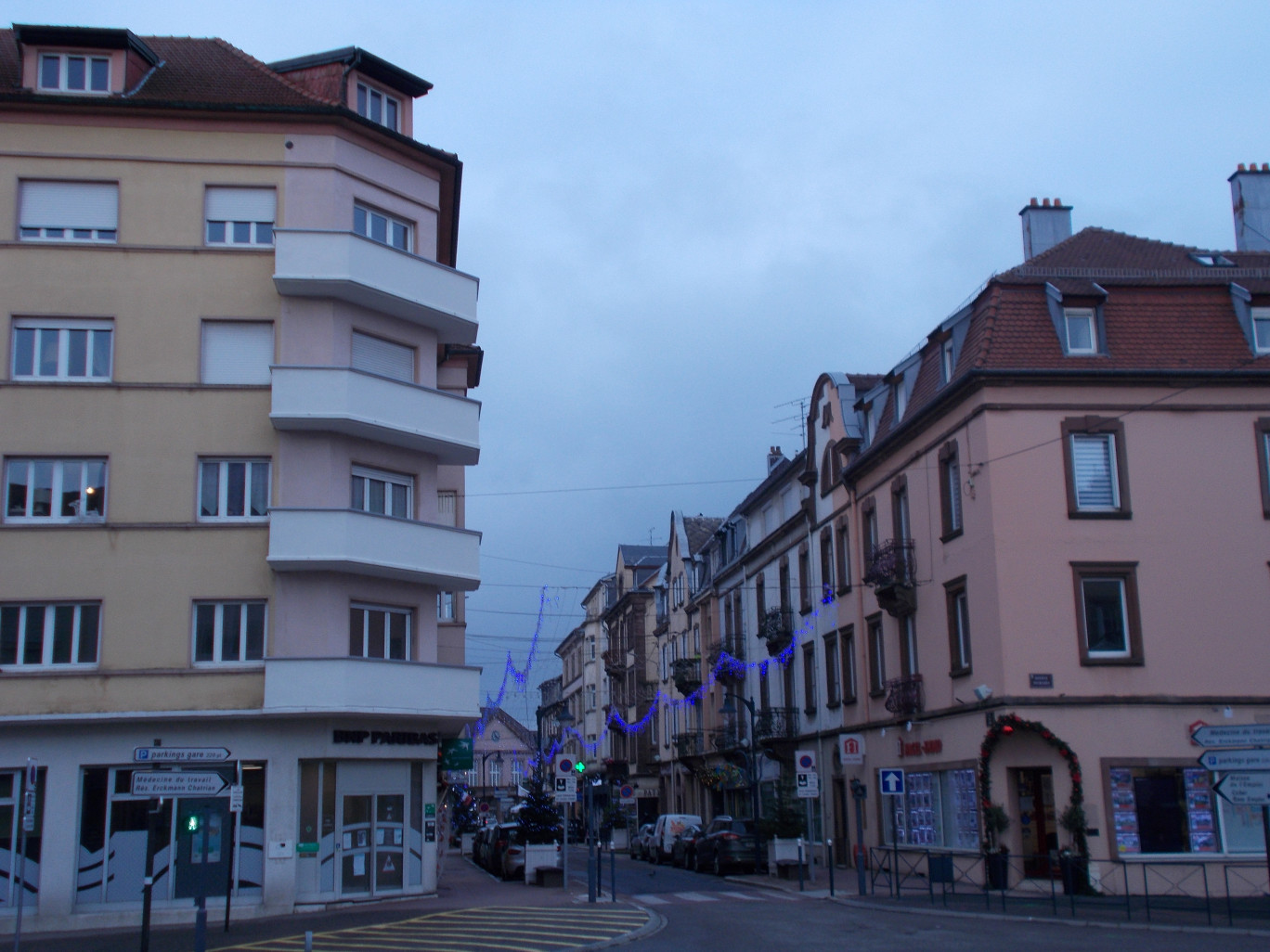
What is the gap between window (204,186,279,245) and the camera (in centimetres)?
2695

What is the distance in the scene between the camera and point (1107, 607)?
86.8 ft

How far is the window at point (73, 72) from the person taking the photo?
1056 inches

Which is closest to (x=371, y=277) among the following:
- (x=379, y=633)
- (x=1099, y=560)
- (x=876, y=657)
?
(x=379, y=633)

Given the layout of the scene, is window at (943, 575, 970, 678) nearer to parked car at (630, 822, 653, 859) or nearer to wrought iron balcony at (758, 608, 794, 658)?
wrought iron balcony at (758, 608, 794, 658)

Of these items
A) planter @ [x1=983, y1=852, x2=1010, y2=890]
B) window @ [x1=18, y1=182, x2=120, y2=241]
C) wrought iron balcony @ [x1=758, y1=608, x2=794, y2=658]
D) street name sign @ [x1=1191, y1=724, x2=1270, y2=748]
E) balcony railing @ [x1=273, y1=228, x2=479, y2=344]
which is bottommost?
planter @ [x1=983, y1=852, x2=1010, y2=890]

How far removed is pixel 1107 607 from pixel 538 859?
14582 mm

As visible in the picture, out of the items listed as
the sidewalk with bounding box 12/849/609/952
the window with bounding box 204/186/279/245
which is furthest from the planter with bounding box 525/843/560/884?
the window with bounding box 204/186/279/245

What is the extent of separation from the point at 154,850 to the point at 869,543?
770 inches

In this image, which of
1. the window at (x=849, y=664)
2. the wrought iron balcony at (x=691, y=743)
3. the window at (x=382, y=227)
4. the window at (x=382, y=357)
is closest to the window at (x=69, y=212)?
the window at (x=382, y=227)

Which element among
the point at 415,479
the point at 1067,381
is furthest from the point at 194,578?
the point at 1067,381

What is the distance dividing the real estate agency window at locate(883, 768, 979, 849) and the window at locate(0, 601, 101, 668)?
16360mm

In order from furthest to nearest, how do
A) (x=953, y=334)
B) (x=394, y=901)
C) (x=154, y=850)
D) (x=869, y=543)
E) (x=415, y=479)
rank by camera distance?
(x=869, y=543) < (x=953, y=334) < (x=415, y=479) < (x=394, y=901) < (x=154, y=850)

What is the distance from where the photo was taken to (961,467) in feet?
92.5

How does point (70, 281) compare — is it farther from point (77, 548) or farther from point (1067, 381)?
point (1067, 381)
